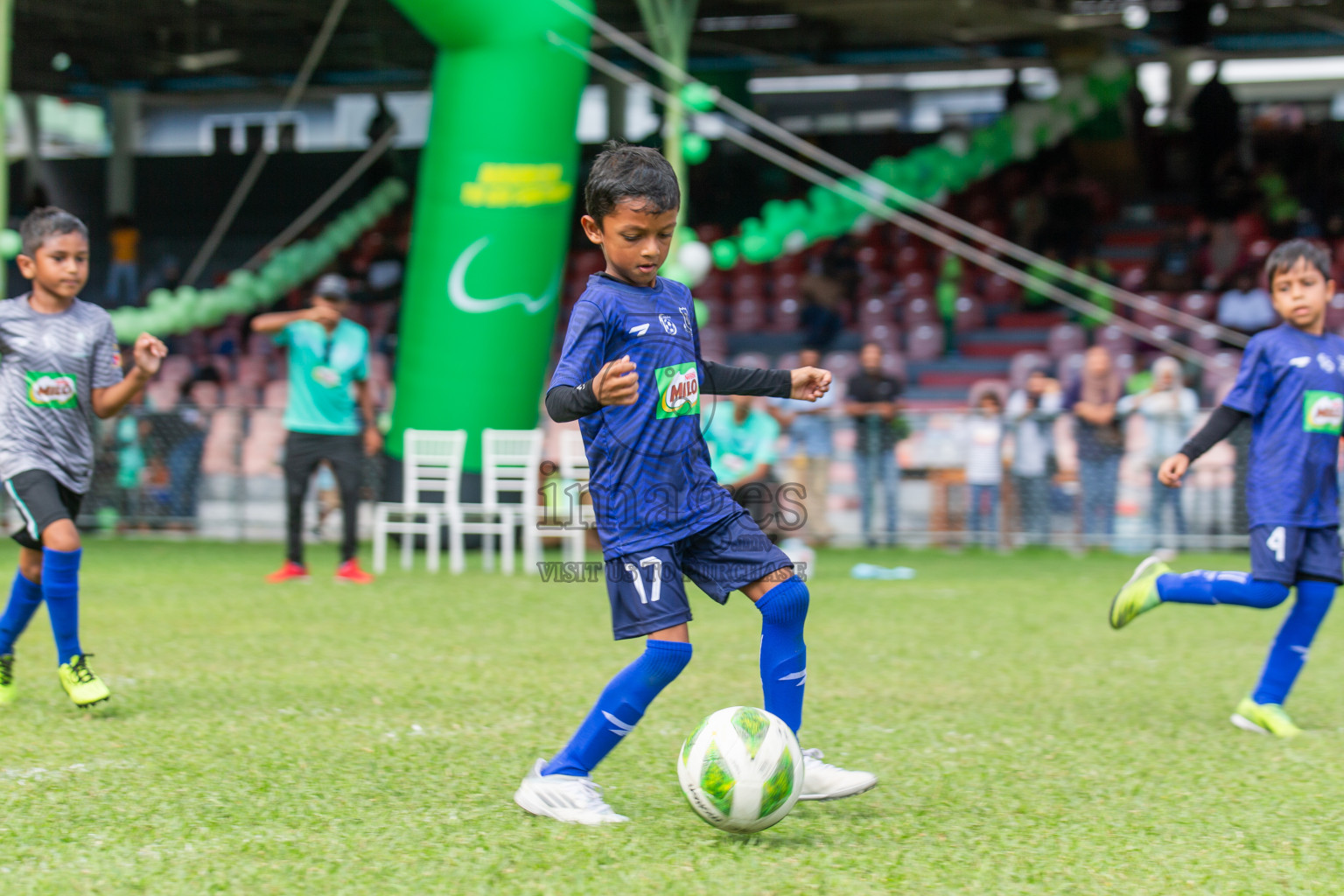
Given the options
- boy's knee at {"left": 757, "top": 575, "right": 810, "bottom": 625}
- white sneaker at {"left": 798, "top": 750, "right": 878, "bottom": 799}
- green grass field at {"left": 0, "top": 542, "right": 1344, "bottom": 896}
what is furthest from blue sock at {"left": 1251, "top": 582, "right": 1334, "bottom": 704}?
boy's knee at {"left": 757, "top": 575, "right": 810, "bottom": 625}

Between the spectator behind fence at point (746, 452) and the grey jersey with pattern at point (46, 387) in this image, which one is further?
the spectator behind fence at point (746, 452)

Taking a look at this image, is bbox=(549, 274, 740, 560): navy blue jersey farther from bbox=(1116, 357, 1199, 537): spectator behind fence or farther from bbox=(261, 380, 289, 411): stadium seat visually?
bbox=(261, 380, 289, 411): stadium seat

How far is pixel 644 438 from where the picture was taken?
3.77m

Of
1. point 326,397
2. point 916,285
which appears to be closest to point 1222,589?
point 326,397

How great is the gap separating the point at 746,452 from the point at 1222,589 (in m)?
5.35

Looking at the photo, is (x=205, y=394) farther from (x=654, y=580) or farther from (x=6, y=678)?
(x=654, y=580)

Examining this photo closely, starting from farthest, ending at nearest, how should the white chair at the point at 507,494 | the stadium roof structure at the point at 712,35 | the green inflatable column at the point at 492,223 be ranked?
the stadium roof structure at the point at 712,35, the green inflatable column at the point at 492,223, the white chair at the point at 507,494

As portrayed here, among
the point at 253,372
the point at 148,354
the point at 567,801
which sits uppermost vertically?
the point at 253,372

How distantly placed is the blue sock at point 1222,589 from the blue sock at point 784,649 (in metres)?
2.13

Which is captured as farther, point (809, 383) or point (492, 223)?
point (492, 223)

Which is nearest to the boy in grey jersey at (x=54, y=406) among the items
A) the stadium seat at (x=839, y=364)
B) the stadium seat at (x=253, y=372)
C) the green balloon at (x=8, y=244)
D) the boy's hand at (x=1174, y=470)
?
the boy's hand at (x=1174, y=470)

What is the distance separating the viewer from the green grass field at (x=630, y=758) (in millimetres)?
3389

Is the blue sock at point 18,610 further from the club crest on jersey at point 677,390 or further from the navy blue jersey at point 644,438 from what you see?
the club crest on jersey at point 677,390

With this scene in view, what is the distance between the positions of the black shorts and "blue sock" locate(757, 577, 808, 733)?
9.29ft
